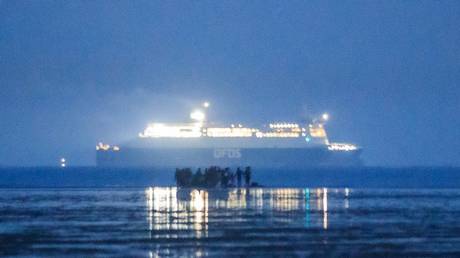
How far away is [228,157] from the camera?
5773 inches

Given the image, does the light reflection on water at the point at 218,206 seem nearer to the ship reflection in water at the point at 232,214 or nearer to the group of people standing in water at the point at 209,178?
the ship reflection in water at the point at 232,214

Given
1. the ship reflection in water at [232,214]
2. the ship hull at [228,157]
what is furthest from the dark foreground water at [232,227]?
the ship hull at [228,157]

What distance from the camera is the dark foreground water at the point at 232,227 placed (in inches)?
904

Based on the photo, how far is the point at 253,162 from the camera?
14975 cm

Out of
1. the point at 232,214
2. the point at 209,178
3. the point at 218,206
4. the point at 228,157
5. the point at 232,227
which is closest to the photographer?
the point at 232,227

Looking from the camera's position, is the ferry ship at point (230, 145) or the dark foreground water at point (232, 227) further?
the ferry ship at point (230, 145)

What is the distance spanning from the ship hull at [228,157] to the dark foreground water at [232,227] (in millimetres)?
103352

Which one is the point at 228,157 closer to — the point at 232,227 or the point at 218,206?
the point at 218,206

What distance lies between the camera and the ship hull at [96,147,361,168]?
482 feet

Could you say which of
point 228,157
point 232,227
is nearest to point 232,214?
point 232,227

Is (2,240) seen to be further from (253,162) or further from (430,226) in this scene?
(253,162)

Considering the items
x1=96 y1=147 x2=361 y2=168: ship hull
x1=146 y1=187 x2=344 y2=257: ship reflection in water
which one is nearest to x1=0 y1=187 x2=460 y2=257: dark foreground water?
x1=146 y1=187 x2=344 y2=257: ship reflection in water

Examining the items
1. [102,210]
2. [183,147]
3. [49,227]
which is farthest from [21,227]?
[183,147]

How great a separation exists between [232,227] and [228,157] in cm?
11812
